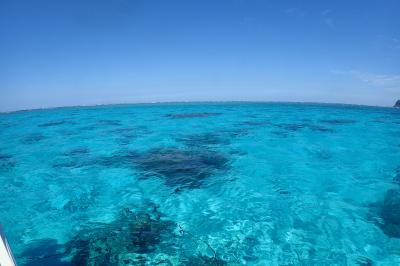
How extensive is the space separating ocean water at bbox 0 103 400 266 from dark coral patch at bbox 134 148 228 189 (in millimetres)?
38

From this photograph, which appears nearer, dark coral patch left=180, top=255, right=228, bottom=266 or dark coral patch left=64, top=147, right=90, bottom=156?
dark coral patch left=180, top=255, right=228, bottom=266

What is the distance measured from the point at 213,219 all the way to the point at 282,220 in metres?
1.40

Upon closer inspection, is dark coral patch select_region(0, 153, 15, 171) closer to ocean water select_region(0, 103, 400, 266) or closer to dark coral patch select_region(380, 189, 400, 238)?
ocean water select_region(0, 103, 400, 266)

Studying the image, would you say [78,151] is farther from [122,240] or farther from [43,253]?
[122,240]

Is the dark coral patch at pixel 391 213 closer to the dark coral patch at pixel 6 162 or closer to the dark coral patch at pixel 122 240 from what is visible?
the dark coral patch at pixel 122 240

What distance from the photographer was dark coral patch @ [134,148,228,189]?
7375 millimetres

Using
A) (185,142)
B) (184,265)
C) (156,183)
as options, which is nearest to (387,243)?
(184,265)

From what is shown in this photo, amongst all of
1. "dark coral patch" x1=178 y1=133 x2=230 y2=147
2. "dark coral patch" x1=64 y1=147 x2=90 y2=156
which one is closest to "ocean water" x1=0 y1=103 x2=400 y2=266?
"dark coral patch" x1=64 y1=147 x2=90 y2=156

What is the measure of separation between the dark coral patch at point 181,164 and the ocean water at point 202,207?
0.04m

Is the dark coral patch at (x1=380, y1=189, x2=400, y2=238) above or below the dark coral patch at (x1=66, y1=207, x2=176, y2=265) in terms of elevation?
above

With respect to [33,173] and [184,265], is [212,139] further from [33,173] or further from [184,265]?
[184,265]

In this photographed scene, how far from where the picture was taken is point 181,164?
28.7 ft

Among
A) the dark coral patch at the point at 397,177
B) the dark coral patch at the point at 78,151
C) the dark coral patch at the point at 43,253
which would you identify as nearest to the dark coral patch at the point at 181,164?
the dark coral patch at the point at 78,151

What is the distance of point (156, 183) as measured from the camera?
23.5 ft
